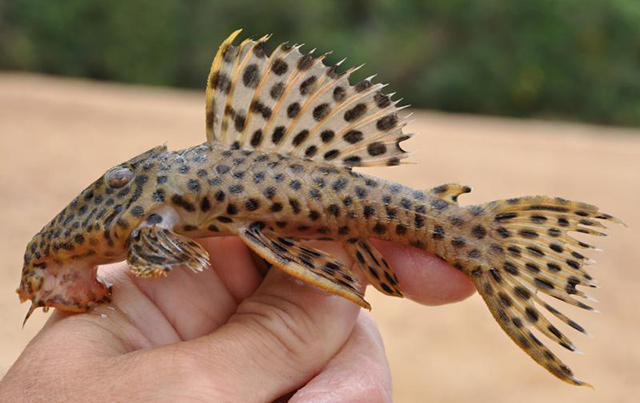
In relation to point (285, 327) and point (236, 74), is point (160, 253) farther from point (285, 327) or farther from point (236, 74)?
point (236, 74)

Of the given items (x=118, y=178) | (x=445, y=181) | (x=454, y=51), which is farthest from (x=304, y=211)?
(x=454, y=51)

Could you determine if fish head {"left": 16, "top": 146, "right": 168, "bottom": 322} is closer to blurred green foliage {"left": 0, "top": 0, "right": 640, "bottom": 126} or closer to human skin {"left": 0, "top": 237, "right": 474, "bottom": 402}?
human skin {"left": 0, "top": 237, "right": 474, "bottom": 402}

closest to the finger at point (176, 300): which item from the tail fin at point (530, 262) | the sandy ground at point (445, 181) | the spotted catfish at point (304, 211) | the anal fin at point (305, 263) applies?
the spotted catfish at point (304, 211)

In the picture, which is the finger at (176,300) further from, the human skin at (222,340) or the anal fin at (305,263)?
the anal fin at (305,263)

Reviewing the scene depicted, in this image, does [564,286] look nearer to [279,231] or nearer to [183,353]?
[279,231]

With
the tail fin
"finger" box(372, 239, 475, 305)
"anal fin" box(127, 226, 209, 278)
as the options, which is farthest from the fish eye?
the tail fin
